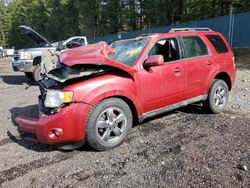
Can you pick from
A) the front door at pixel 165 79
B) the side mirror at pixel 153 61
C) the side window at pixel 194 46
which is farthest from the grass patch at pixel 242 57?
the side mirror at pixel 153 61

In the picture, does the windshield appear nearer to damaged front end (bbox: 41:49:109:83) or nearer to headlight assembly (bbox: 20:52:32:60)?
damaged front end (bbox: 41:49:109:83)

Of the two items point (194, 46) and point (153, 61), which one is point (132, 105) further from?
point (194, 46)

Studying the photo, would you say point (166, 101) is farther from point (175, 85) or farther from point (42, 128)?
point (42, 128)

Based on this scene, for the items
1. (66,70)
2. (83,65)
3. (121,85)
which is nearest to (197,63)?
(121,85)

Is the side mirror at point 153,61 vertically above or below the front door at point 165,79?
above

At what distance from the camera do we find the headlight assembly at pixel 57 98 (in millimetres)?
3771

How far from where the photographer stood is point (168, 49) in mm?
5066

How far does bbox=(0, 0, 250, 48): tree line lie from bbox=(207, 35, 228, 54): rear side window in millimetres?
19768

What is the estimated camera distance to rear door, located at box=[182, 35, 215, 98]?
16.7ft

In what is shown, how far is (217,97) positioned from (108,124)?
2.69m

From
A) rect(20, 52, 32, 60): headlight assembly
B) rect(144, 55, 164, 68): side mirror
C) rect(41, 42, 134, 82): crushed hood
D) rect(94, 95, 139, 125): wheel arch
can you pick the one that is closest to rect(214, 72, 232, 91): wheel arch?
rect(144, 55, 164, 68): side mirror

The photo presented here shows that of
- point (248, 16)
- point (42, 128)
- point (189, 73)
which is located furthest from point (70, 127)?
point (248, 16)

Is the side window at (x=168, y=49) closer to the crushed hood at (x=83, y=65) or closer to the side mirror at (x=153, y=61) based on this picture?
the side mirror at (x=153, y=61)

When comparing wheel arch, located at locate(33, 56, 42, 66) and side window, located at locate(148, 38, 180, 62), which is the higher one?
side window, located at locate(148, 38, 180, 62)
